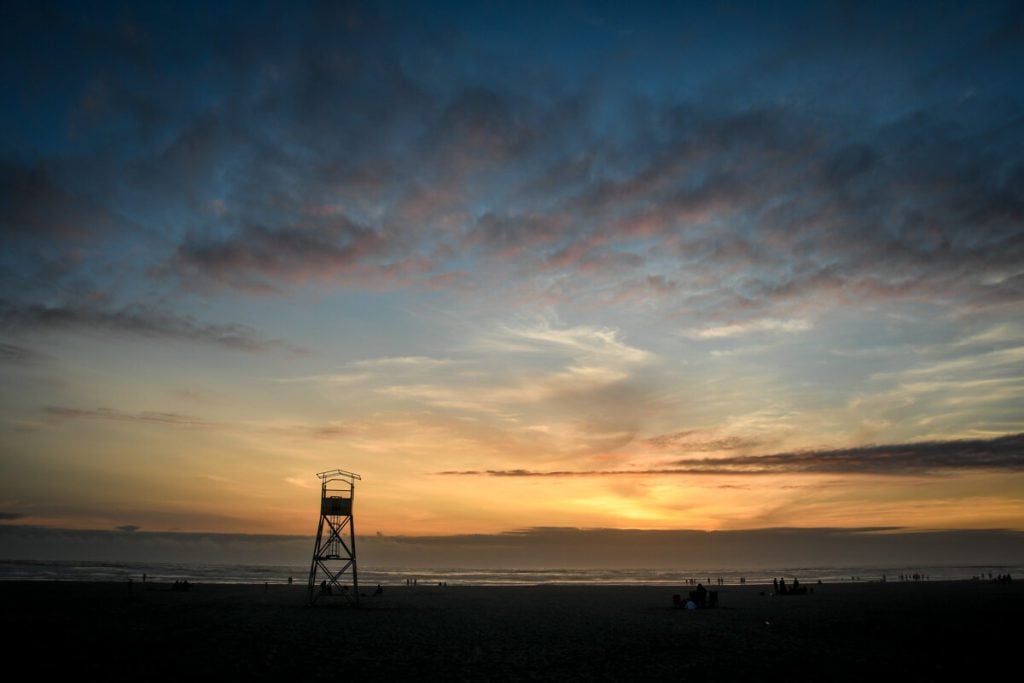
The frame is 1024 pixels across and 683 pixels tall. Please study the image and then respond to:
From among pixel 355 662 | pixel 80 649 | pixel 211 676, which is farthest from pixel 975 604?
pixel 80 649

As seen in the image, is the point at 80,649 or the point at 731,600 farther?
the point at 731,600

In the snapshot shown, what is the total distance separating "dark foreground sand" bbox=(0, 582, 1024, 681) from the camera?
21.7m

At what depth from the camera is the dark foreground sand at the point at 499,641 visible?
21.7 meters

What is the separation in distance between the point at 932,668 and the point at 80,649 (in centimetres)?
3281

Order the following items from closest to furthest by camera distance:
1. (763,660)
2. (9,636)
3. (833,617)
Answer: (763,660) → (9,636) → (833,617)

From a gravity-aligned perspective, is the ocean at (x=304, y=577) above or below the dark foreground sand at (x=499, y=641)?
below

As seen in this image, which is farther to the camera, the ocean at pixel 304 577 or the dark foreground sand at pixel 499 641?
the ocean at pixel 304 577

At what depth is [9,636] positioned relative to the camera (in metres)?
27.5

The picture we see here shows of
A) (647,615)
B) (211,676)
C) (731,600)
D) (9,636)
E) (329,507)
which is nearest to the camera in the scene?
(211,676)

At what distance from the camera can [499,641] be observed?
30531 millimetres

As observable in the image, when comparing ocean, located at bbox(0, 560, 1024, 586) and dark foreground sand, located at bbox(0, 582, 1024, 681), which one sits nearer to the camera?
dark foreground sand, located at bbox(0, 582, 1024, 681)

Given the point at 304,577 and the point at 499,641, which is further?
the point at 304,577

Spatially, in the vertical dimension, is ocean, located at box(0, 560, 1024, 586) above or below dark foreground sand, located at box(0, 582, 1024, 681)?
below

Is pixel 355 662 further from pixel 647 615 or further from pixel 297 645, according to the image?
pixel 647 615
